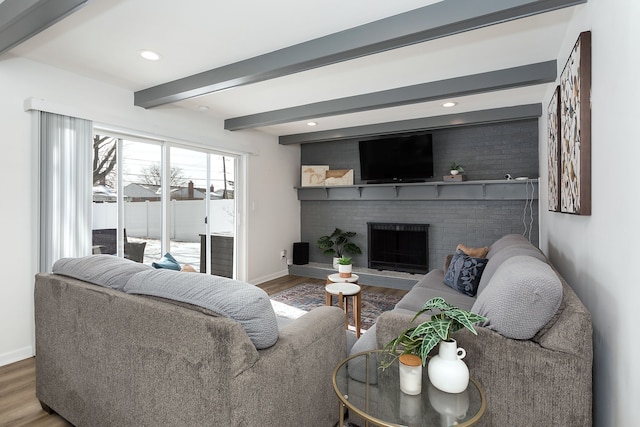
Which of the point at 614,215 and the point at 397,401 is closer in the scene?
the point at 397,401

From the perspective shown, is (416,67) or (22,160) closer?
(22,160)

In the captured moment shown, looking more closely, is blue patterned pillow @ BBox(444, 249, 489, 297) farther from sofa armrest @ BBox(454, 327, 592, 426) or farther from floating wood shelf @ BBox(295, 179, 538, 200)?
floating wood shelf @ BBox(295, 179, 538, 200)

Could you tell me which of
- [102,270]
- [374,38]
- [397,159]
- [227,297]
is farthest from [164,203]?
[397,159]

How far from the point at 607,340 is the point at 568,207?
864 mm

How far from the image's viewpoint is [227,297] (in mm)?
1271

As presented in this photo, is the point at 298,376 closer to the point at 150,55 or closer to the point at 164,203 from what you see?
the point at 150,55

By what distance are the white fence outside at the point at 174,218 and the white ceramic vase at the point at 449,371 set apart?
3307 mm

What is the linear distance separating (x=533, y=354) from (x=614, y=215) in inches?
24.5

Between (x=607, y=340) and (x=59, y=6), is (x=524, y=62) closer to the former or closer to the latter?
(x=607, y=340)

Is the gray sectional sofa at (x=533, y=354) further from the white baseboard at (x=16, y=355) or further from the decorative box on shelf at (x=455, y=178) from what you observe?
the decorative box on shelf at (x=455, y=178)

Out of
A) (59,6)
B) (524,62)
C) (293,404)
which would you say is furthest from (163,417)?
(524,62)

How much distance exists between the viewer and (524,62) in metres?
2.80

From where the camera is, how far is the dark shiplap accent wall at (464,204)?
4.44 m

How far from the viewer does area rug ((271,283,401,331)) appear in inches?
145
